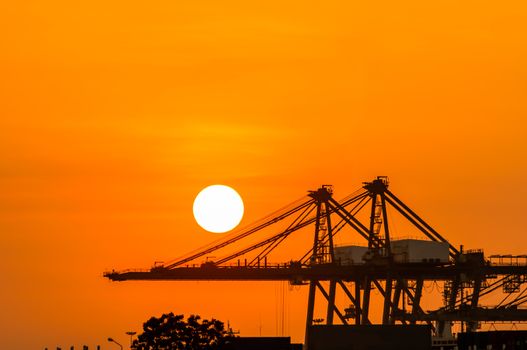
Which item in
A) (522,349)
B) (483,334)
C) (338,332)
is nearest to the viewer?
(522,349)

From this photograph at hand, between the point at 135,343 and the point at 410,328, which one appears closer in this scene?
the point at 135,343

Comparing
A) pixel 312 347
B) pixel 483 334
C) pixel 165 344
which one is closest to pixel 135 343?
pixel 165 344

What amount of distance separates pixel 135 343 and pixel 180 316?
641cm

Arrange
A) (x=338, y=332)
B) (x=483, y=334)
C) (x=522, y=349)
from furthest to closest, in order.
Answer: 1. (x=338, y=332)
2. (x=483, y=334)
3. (x=522, y=349)

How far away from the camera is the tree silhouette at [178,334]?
170 metres

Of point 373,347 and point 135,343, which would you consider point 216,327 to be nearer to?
point 135,343

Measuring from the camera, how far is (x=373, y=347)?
185 metres

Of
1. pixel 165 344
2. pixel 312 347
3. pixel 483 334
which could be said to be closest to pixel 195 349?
pixel 165 344

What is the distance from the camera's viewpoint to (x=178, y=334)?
171m

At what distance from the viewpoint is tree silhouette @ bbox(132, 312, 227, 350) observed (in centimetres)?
17012

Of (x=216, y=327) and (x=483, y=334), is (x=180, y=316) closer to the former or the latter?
(x=216, y=327)

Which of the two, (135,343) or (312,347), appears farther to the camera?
(312,347)

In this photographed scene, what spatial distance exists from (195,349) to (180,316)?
500 cm

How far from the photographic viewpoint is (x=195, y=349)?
17000 cm
